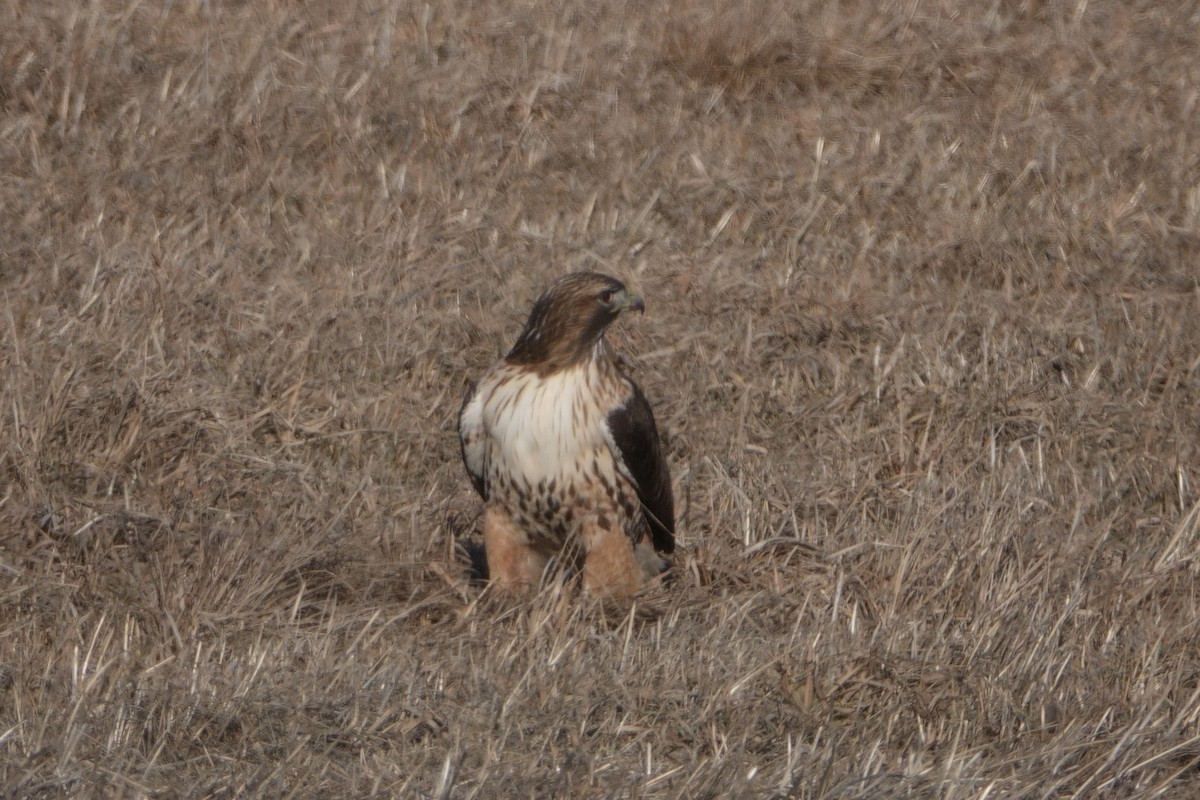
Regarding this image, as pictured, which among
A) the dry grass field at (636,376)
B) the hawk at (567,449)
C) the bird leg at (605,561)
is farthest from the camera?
the bird leg at (605,561)

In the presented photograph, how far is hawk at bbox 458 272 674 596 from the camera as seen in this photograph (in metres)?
4.46

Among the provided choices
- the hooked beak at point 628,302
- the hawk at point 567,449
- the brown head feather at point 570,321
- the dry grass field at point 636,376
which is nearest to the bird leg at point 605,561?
the hawk at point 567,449

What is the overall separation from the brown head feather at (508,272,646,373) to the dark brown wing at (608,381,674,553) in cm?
19

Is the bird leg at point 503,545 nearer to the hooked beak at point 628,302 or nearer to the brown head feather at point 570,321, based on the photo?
the brown head feather at point 570,321

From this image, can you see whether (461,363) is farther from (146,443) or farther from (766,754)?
(766,754)

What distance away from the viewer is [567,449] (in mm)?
4461

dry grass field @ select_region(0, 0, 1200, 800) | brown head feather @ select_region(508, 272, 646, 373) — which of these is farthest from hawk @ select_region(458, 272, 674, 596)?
dry grass field @ select_region(0, 0, 1200, 800)

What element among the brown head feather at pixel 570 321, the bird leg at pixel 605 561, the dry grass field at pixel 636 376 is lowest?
the bird leg at pixel 605 561

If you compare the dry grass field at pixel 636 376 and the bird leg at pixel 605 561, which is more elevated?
the dry grass field at pixel 636 376

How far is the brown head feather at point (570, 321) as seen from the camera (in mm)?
4480

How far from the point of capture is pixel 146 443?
479cm

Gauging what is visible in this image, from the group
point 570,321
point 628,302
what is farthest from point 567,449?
point 628,302

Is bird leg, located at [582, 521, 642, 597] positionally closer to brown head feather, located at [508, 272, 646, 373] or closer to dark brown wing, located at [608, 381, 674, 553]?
dark brown wing, located at [608, 381, 674, 553]

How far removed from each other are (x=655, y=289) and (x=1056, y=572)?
2304 mm
